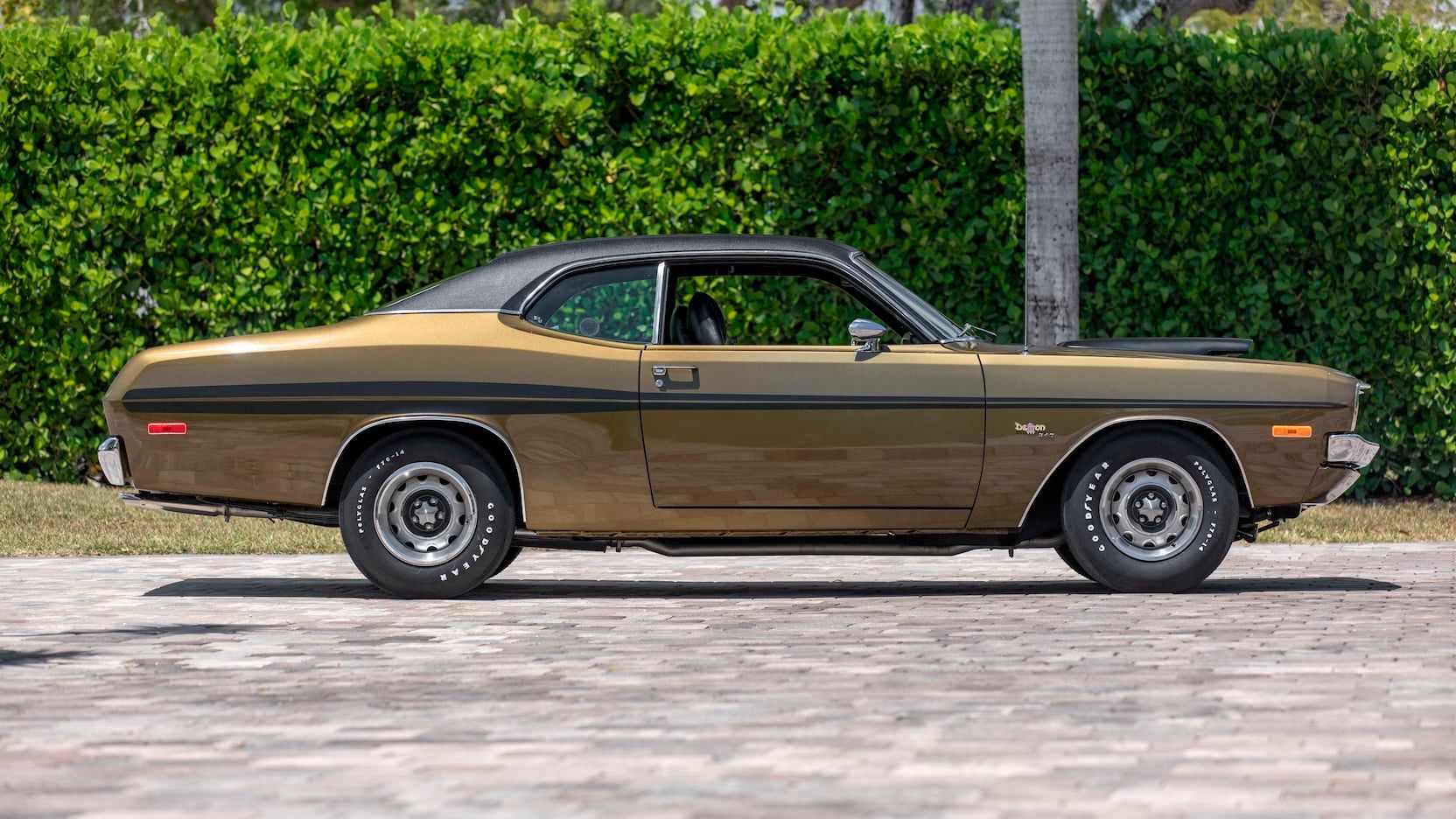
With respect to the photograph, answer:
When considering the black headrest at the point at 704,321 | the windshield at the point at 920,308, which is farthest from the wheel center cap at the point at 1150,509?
the black headrest at the point at 704,321

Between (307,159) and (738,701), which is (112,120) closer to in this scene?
(307,159)

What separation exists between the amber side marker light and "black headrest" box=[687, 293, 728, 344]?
8.28 feet

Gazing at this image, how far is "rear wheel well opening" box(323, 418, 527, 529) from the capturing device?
30.2 ft

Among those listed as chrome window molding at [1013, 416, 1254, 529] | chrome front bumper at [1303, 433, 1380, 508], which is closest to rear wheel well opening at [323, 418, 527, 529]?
chrome window molding at [1013, 416, 1254, 529]

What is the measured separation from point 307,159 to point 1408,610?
822 cm

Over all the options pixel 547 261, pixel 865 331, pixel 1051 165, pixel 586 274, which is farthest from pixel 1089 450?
pixel 1051 165

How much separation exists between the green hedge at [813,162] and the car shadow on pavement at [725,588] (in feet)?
13.0

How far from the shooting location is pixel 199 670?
24.0ft

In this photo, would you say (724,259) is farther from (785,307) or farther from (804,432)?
(785,307)

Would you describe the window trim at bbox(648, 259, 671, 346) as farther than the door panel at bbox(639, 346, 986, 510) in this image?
Yes

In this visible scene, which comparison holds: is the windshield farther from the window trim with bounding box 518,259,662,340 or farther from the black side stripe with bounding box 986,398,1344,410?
the window trim with bounding box 518,259,662,340

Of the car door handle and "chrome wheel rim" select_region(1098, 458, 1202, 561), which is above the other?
the car door handle

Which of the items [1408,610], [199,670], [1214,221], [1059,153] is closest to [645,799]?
[199,670]

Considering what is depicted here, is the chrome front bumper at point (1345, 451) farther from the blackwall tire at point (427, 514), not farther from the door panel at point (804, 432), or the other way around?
the blackwall tire at point (427, 514)
